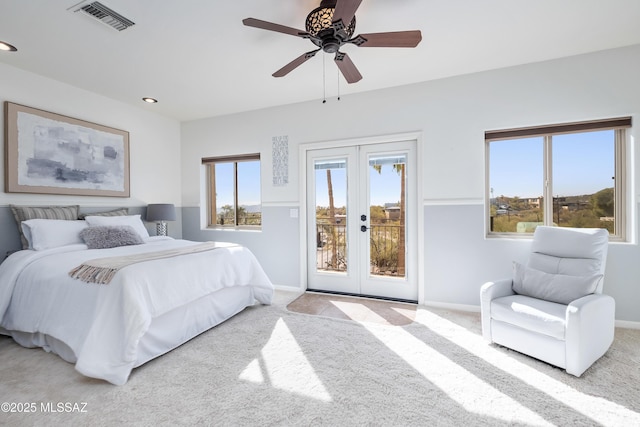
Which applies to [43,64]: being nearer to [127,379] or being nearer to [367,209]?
[127,379]

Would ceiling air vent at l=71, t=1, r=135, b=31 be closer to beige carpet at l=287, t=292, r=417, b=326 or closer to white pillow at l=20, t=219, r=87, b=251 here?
white pillow at l=20, t=219, r=87, b=251

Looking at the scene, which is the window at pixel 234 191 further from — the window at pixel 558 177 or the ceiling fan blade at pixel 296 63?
the window at pixel 558 177

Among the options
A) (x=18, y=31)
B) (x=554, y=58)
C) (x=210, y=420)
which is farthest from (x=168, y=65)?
(x=554, y=58)

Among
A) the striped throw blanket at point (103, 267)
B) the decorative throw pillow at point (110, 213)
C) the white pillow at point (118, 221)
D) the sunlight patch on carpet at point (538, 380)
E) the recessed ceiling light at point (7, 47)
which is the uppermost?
the recessed ceiling light at point (7, 47)

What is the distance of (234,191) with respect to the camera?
459 cm

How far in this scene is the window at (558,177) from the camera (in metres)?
2.79

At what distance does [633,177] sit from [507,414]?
252 centimetres

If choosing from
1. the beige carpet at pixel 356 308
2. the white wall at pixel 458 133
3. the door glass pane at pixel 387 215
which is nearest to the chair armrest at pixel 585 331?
the white wall at pixel 458 133

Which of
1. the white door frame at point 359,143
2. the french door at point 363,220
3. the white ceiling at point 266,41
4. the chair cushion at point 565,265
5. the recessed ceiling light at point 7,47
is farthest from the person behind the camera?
the french door at point 363,220

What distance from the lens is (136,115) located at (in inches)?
161

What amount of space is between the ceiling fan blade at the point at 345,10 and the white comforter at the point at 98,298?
2.14m

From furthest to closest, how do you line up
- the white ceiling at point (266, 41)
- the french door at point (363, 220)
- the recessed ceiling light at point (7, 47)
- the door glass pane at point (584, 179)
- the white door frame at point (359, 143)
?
the french door at point (363, 220), the white door frame at point (359, 143), the door glass pane at point (584, 179), the recessed ceiling light at point (7, 47), the white ceiling at point (266, 41)

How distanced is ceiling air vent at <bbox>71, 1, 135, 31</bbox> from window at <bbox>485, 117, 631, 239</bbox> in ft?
11.4

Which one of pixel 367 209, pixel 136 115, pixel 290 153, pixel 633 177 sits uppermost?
pixel 136 115
